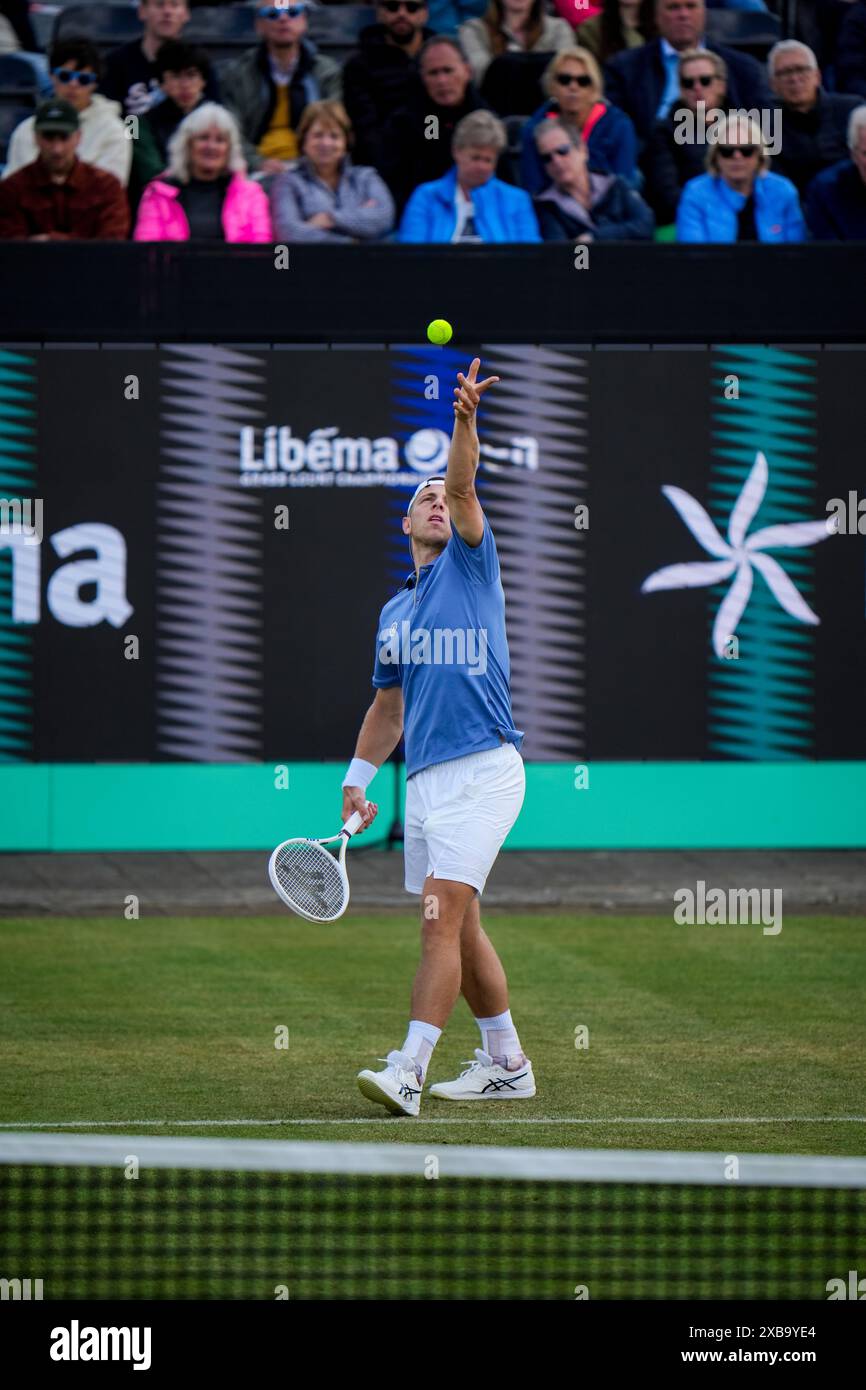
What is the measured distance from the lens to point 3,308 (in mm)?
12477

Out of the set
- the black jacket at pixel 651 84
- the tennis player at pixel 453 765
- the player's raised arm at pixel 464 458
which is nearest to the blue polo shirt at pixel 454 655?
the tennis player at pixel 453 765

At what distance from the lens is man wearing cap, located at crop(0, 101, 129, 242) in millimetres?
12672

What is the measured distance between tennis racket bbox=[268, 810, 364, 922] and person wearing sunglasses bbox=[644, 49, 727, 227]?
25.1 ft

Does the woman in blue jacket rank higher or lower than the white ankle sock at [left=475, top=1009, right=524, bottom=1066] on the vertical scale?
higher

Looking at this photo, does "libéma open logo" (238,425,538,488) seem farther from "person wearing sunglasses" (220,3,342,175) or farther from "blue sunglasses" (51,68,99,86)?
"blue sunglasses" (51,68,99,86)

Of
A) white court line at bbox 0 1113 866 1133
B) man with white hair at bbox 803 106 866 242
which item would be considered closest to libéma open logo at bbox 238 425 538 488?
man with white hair at bbox 803 106 866 242

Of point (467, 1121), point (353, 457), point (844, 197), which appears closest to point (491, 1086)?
point (467, 1121)

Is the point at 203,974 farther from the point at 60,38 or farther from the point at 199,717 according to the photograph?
the point at 60,38

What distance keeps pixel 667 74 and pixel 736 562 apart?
343 cm

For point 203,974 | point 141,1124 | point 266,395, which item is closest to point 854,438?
point 266,395

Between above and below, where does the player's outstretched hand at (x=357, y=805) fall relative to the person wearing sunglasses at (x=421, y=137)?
below

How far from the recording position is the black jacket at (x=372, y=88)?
44.6 ft

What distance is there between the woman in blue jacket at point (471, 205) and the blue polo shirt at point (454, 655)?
6507mm

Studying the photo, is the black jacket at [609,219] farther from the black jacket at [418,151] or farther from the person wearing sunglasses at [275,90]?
the person wearing sunglasses at [275,90]
